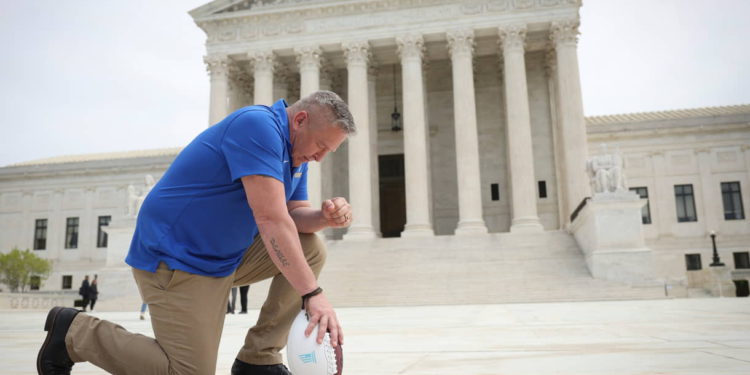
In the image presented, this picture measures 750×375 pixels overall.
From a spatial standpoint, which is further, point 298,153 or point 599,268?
point 599,268

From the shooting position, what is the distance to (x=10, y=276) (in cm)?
4284

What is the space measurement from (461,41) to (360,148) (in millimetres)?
8083

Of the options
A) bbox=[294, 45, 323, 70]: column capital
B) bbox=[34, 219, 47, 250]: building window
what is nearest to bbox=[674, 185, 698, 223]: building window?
bbox=[294, 45, 323, 70]: column capital

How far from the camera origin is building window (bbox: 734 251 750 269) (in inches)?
1485

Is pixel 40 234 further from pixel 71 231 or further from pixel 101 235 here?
pixel 101 235

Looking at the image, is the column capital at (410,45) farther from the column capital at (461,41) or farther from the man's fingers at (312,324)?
the man's fingers at (312,324)

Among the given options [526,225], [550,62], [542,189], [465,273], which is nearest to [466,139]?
[526,225]

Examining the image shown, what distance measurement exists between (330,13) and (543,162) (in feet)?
51.1

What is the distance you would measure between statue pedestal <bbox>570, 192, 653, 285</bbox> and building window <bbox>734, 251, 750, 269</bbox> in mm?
19187

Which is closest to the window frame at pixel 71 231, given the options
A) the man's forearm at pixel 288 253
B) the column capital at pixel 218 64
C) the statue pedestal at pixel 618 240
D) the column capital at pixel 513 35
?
the column capital at pixel 218 64

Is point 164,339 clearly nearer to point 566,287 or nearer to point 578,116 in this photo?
point 566,287

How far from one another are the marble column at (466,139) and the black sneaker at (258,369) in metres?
27.3

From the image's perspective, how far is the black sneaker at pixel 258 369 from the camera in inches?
145

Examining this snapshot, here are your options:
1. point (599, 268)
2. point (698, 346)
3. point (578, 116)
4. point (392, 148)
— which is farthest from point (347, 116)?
point (392, 148)
